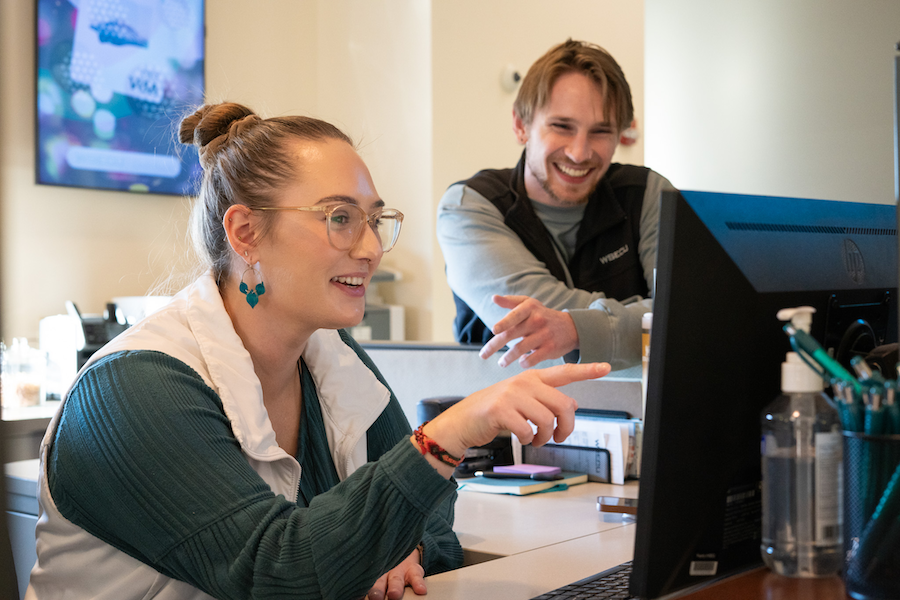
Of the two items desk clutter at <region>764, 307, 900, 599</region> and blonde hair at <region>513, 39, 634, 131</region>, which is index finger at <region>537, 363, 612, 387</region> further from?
blonde hair at <region>513, 39, 634, 131</region>

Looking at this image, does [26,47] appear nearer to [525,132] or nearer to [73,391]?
[525,132]

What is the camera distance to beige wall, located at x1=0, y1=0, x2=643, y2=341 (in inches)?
141

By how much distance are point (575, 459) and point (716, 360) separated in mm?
1004

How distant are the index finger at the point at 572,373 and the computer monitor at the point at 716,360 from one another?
0.50 ft

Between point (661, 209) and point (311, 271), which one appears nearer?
point (661, 209)

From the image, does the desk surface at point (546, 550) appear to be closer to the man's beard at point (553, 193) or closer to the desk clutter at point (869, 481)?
the desk clutter at point (869, 481)

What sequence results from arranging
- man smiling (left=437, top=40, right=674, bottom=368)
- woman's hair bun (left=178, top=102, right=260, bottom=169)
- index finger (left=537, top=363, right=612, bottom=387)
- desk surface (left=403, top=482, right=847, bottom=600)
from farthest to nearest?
1. man smiling (left=437, top=40, right=674, bottom=368)
2. woman's hair bun (left=178, top=102, right=260, bottom=169)
3. index finger (left=537, top=363, right=612, bottom=387)
4. desk surface (left=403, top=482, right=847, bottom=600)

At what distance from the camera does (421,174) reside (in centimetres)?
392

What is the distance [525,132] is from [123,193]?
2.33 m

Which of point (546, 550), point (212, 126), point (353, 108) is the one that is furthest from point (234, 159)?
point (353, 108)

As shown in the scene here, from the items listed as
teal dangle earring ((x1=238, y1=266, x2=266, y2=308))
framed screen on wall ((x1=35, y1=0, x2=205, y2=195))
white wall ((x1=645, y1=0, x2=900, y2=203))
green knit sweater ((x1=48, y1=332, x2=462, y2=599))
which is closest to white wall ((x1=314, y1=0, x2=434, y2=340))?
framed screen on wall ((x1=35, y1=0, x2=205, y2=195))

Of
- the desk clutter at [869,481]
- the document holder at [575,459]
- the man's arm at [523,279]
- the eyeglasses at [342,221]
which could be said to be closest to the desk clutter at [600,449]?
the document holder at [575,459]

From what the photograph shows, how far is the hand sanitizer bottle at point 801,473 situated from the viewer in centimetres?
72

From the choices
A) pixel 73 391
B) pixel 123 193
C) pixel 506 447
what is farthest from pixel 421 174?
pixel 73 391
